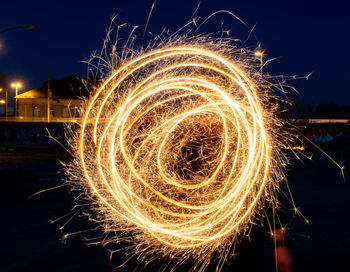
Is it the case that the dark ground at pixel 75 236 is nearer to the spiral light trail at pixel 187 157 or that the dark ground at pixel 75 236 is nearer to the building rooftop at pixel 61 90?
the spiral light trail at pixel 187 157

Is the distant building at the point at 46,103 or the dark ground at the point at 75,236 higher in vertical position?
the distant building at the point at 46,103

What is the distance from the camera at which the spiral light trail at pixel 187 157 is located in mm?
3980

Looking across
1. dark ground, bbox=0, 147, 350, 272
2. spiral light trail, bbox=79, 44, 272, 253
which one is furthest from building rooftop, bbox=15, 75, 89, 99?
spiral light trail, bbox=79, 44, 272, 253

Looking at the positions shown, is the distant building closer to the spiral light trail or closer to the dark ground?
the dark ground

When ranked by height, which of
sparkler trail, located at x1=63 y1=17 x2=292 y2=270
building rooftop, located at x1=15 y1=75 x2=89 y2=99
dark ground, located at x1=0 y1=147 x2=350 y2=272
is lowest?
dark ground, located at x1=0 y1=147 x2=350 y2=272

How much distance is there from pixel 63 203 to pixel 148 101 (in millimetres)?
3982

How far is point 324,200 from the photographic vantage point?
931 centimetres

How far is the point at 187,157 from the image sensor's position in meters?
6.94

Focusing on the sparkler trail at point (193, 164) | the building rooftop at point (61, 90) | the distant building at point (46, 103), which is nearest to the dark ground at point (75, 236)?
the sparkler trail at point (193, 164)

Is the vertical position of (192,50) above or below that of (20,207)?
above

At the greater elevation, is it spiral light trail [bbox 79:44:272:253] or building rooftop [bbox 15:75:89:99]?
building rooftop [bbox 15:75:89:99]

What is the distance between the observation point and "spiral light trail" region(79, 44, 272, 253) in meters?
3.98

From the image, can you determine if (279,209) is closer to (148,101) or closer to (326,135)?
(148,101)

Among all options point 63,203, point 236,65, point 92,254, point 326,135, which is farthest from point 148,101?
point 326,135
